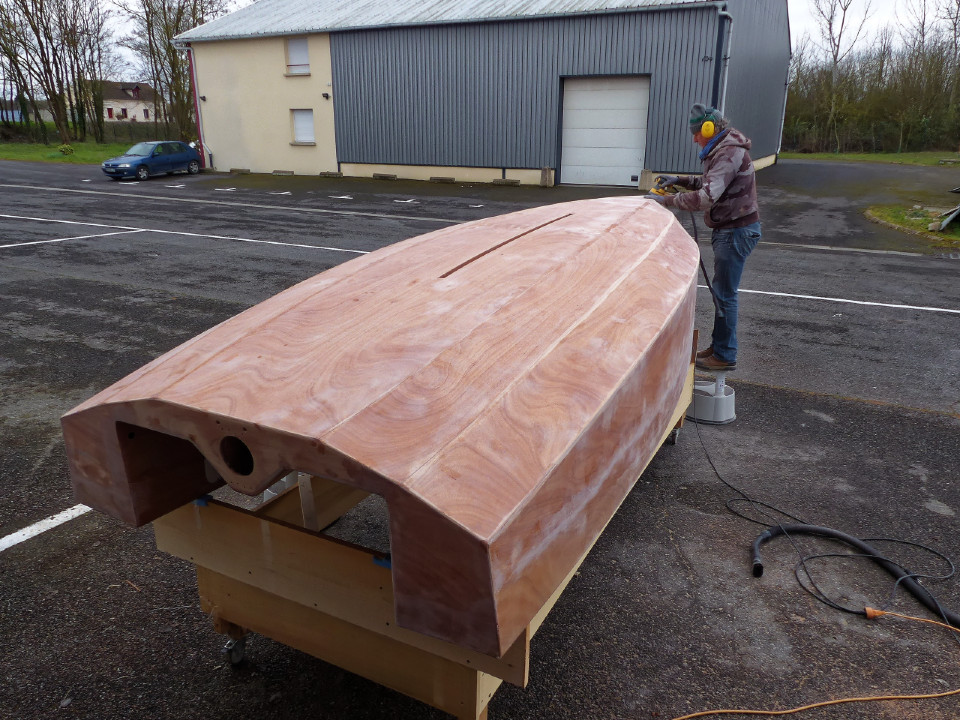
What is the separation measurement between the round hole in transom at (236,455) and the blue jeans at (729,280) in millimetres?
3716

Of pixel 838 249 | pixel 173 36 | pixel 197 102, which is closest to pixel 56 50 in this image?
pixel 173 36

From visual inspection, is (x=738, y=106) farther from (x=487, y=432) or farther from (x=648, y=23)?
(x=487, y=432)

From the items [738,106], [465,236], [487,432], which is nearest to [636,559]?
[487,432]

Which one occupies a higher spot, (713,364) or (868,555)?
(713,364)

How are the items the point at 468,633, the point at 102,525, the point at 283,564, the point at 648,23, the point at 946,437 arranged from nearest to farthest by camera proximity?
the point at 468,633, the point at 283,564, the point at 102,525, the point at 946,437, the point at 648,23

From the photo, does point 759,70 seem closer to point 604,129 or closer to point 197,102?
point 604,129

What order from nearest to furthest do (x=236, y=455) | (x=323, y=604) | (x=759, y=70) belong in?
(x=236, y=455) < (x=323, y=604) < (x=759, y=70)

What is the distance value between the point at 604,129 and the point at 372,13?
8585 mm

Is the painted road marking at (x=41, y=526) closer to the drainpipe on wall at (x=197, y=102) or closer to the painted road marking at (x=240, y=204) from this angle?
the painted road marking at (x=240, y=204)

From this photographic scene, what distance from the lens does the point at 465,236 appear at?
4.25 meters

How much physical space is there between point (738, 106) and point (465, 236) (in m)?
19.8

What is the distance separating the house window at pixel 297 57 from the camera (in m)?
23.1

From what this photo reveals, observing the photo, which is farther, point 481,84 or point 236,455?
point 481,84

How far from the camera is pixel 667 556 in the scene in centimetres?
341
